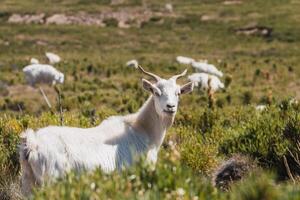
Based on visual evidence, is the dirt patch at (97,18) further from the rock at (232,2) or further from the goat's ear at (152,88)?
the goat's ear at (152,88)

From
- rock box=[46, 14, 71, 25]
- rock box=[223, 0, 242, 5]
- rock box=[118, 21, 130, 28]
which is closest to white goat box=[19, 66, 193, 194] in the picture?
rock box=[118, 21, 130, 28]

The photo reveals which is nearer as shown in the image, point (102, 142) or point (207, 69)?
point (102, 142)

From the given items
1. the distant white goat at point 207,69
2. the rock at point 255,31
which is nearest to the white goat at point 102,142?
the distant white goat at point 207,69

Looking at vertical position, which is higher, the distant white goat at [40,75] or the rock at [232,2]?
the distant white goat at [40,75]

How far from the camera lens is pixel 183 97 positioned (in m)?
31.1

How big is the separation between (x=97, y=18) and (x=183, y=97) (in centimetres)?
5227

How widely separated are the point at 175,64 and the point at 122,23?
2952 cm

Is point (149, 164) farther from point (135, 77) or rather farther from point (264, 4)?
point (264, 4)

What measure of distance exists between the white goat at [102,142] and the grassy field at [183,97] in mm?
730

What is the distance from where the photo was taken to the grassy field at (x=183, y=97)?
552 cm

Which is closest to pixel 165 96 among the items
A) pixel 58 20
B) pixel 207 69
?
pixel 207 69

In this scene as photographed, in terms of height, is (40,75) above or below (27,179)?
below

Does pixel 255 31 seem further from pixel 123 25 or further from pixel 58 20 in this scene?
pixel 58 20

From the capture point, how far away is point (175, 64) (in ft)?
167
